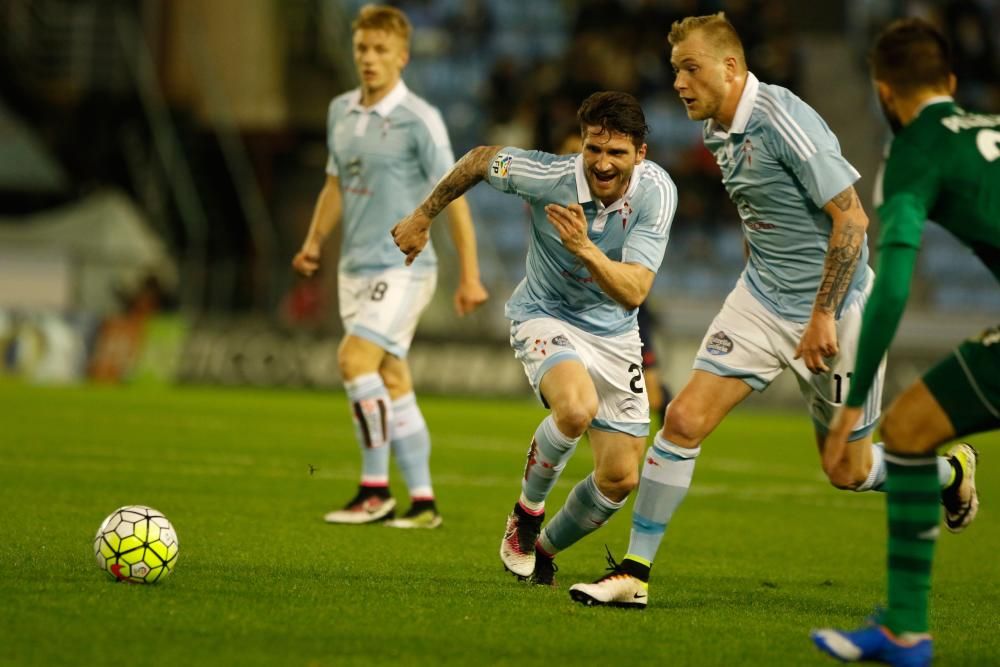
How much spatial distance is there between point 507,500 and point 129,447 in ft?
12.3

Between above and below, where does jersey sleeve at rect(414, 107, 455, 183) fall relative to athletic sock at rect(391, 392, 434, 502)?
above

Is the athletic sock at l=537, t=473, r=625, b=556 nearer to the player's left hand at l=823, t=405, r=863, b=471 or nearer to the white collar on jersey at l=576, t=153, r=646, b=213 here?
the white collar on jersey at l=576, t=153, r=646, b=213

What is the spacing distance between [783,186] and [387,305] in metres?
2.93

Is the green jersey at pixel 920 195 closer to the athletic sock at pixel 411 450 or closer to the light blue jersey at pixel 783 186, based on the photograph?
the light blue jersey at pixel 783 186

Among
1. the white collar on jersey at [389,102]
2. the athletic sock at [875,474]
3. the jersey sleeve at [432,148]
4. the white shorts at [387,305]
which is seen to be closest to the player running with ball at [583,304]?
the athletic sock at [875,474]

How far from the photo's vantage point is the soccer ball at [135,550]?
228 inches

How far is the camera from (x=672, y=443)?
611 centimetres

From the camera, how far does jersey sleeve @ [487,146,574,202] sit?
6.32 meters

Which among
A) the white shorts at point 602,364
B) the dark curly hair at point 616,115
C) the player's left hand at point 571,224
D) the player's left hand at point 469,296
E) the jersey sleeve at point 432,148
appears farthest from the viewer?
the jersey sleeve at point 432,148

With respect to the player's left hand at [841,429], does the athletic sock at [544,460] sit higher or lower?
lower

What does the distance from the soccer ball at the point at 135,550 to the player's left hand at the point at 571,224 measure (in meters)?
1.90

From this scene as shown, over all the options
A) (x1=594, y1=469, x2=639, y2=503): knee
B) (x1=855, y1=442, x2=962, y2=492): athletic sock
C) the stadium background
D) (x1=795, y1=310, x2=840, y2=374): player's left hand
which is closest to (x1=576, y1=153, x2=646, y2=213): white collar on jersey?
(x1=795, y1=310, x2=840, y2=374): player's left hand

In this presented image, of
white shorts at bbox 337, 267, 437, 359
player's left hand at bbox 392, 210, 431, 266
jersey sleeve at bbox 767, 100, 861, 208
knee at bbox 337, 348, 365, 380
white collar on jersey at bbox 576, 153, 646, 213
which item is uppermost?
jersey sleeve at bbox 767, 100, 861, 208

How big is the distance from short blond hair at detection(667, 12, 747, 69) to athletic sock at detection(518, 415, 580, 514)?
163 centimetres
